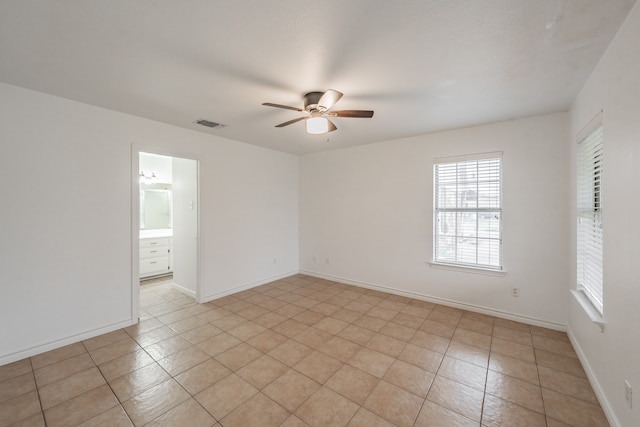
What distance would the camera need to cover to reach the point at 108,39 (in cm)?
171

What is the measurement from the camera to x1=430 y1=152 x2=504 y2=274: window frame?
3373 mm

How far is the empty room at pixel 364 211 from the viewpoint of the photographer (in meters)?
1.62

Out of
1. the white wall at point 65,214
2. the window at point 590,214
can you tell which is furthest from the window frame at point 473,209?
the white wall at point 65,214

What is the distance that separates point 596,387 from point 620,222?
137 cm

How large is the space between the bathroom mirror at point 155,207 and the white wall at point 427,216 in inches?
125

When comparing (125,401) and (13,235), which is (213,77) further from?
(125,401)

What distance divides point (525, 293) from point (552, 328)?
0.44 metres

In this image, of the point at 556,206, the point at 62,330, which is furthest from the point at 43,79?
the point at 556,206

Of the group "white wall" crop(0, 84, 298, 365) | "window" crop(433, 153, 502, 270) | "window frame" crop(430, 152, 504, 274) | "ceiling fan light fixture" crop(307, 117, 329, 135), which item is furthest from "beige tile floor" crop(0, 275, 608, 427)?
"ceiling fan light fixture" crop(307, 117, 329, 135)

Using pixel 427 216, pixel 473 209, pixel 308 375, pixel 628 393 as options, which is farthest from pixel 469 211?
pixel 308 375

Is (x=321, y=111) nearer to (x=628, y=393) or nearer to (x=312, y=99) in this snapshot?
(x=312, y=99)

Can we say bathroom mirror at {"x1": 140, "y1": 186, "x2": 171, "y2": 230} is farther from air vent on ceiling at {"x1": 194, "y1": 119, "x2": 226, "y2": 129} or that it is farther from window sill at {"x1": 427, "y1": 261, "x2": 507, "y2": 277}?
window sill at {"x1": 427, "y1": 261, "x2": 507, "y2": 277}

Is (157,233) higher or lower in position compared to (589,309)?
higher

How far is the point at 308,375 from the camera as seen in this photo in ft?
7.40
